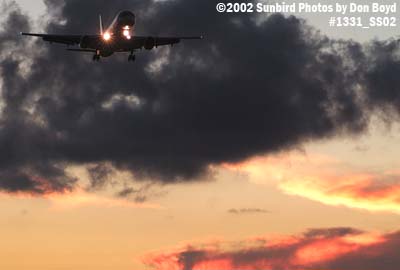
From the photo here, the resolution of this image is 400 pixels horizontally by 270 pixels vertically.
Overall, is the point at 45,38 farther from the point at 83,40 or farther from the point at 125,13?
the point at 125,13

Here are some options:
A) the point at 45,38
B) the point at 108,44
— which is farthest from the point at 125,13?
the point at 45,38

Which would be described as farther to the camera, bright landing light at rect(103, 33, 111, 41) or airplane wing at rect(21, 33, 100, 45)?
airplane wing at rect(21, 33, 100, 45)

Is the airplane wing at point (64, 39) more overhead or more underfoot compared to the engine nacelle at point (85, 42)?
more overhead

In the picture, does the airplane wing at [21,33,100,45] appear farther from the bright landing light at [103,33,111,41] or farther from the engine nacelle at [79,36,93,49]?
the bright landing light at [103,33,111,41]

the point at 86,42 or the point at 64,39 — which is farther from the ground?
the point at 64,39

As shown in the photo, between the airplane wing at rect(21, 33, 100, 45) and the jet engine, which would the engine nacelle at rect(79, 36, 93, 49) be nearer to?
the jet engine

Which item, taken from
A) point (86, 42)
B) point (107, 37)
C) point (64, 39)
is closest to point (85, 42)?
point (86, 42)

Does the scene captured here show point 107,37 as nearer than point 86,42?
Yes

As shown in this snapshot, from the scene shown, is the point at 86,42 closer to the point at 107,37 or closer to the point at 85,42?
the point at 85,42

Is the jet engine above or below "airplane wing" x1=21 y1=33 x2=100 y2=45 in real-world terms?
below

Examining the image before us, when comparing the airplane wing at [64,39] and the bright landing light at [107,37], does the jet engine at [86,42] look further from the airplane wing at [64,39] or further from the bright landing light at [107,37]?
the airplane wing at [64,39]

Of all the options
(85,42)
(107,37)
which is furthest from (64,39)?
(107,37)

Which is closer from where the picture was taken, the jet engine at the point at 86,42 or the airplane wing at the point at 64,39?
the jet engine at the point at 86,42

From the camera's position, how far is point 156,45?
143500 mm
